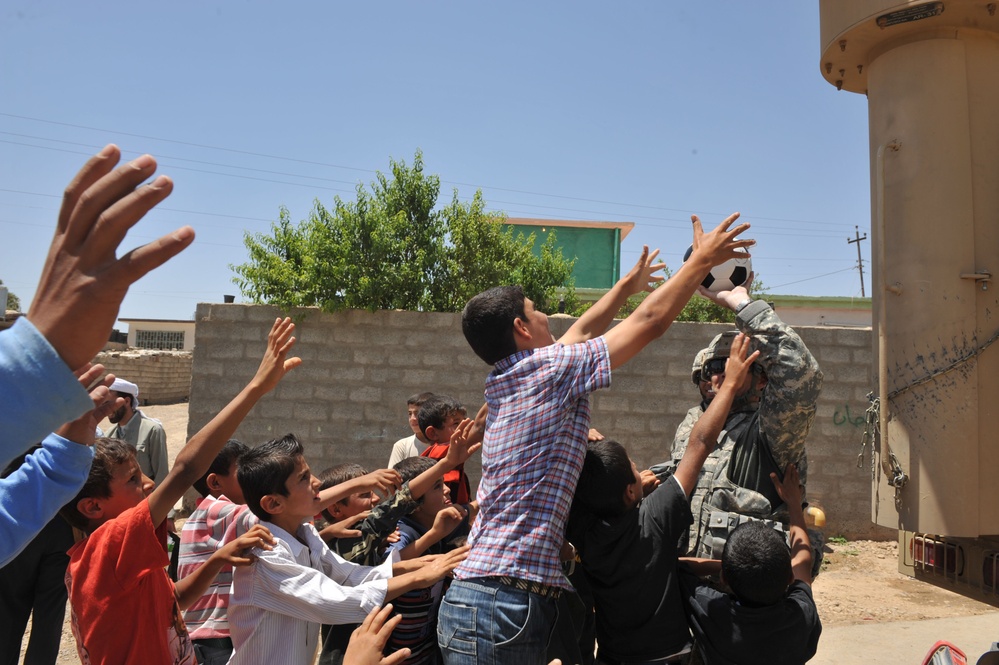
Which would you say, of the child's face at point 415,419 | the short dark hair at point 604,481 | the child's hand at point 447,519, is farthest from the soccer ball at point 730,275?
the child's face at point 415,419

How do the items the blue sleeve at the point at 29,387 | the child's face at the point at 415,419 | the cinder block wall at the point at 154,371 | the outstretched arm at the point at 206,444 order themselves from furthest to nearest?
the cinder block wall at the point at 154,371 → the child's face at the point at 415,419 → the outstretched arm at the point at 206,444 → the blue sleeve at the point at 29,387

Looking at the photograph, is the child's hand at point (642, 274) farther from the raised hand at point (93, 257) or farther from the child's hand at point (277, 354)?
the raised hand at point (93, 257)

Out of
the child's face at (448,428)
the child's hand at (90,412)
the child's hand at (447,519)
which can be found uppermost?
the child's hand at (90,412)

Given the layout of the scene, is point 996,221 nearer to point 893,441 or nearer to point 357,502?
point 893,441

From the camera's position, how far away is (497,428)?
92.0 inches

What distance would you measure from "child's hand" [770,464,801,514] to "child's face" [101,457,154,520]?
93.6 inches

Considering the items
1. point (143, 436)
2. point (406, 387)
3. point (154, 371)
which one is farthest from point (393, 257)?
point (154, 371)

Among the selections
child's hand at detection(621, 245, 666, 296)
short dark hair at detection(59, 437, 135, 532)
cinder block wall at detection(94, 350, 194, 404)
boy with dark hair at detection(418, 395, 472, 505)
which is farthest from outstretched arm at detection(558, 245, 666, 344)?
cinder block wall at detection(94, 350, 194, 404)

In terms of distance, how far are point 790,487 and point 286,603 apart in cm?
189

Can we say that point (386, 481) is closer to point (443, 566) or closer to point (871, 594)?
point (443, 566)

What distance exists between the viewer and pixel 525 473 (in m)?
2.25

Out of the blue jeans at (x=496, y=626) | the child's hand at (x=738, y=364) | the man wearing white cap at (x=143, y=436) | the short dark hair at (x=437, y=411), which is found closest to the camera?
the blue jeans at (x=496, y=626)

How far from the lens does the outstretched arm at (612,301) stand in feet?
8.68

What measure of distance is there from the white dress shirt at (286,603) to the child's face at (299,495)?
86mm
